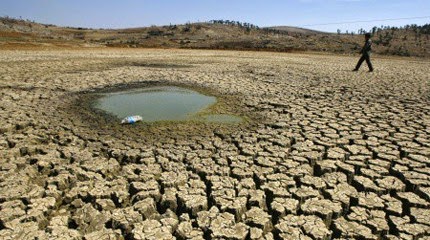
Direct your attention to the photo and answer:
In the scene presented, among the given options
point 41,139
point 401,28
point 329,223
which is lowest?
point 329,223

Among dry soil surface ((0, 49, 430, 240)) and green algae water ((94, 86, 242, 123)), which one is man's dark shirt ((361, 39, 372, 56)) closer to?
dry soil surface ((0, 49, 430, 240))

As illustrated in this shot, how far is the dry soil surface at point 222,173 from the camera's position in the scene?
286 centimetres

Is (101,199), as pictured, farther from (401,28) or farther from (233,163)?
(401,28)

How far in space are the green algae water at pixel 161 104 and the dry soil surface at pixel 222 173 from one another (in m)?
0.45

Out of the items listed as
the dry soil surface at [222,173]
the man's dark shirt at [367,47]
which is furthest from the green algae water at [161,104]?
the man's dark shirt at [367,47]

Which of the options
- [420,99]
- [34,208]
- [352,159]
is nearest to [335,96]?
[420,99]

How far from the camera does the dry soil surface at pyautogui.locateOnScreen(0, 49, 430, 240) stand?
9.39 ft

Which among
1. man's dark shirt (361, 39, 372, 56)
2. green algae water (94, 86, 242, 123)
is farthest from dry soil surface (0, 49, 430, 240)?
man's dark shirt (361, 39, 372, 56)

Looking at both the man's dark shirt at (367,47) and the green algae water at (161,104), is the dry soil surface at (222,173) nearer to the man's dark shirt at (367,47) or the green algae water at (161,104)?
the green algae water at (161,104)

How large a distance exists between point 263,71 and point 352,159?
7443 millimetres

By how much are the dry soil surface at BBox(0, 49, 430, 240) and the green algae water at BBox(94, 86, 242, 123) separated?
1.48ft

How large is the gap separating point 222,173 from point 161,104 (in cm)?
348

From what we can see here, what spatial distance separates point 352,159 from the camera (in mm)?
4141

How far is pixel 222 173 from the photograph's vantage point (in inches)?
148
